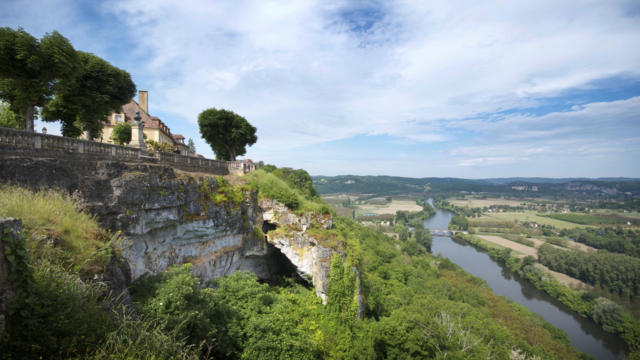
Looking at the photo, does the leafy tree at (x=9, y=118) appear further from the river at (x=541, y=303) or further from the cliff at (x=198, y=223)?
the river at (x=541, y=303)

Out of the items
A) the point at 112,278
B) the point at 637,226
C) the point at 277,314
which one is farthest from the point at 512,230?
the point at 112,278

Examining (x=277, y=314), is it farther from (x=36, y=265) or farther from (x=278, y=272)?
(x=278, y=272)

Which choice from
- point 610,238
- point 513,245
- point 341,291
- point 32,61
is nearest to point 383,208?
point 513,245

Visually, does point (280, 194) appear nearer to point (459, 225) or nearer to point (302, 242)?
point (302, 242)

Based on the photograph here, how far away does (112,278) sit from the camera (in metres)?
6.12

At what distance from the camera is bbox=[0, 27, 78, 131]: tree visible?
9664 mm

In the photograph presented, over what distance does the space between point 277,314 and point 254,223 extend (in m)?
7.72

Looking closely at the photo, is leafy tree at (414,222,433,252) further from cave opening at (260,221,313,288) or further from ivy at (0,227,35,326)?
ivy at (0,227,35,326)

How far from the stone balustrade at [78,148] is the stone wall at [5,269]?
20.7ft

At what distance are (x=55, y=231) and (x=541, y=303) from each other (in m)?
60.1

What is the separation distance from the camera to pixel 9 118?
1622 centimetres

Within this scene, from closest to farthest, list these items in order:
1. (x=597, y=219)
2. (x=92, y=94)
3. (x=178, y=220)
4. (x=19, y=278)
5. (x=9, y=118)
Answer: (x=19, y=278) < (x=178, y=220) < (x=92, y=94) < (x=9, y=118) < (x=597, y=219)

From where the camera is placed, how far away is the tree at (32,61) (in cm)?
966

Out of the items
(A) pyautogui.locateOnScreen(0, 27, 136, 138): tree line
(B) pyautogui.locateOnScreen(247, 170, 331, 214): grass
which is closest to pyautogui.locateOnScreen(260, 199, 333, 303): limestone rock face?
(B) pyautogui.locateOnScreen(247, 170, 331, 214): grass
